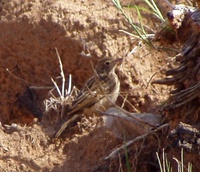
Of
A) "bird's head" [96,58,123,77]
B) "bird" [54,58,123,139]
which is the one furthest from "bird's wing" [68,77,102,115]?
"bird's head" [96,58,123,77]

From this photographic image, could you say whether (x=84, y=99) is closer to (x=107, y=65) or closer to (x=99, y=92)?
(x=99, y=92)

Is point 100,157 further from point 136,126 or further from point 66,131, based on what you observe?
→ point 66,131

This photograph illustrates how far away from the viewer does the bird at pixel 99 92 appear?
741cm

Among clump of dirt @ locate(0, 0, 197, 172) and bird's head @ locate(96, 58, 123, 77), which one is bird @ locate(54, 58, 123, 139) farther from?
clump of dirt @ locate(0, 0, 197, 172)

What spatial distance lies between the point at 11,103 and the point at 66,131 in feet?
6.97

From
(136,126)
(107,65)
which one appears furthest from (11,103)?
(136,126)

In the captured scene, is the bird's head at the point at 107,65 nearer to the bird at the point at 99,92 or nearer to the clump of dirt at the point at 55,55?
the bird at the point at 99,92

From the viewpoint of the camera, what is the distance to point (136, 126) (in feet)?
17.6

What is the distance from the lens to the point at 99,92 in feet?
25.9

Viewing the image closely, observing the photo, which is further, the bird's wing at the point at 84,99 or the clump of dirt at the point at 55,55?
the clump of dirt at the point at 55,55

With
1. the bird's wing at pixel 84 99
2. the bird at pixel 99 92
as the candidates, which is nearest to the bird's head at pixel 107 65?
the bird at pixel 99 92

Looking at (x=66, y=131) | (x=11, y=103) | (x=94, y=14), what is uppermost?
(x=94, y=14)

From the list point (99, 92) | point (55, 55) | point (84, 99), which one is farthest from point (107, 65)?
point (55, 55)

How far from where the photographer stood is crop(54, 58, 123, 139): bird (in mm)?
7410
